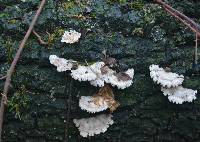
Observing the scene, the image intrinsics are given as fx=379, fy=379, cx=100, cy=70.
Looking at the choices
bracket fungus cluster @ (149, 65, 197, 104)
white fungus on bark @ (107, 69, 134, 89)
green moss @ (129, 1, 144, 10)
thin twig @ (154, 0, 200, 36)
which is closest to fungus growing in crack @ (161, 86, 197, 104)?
bracket fungus cluster @ (149, 65, 197, 104)

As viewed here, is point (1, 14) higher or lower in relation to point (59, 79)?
higher

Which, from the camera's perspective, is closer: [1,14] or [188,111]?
[188,111]

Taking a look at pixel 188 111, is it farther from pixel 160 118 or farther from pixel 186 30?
pixel 186 30

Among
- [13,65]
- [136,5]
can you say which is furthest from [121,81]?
[13,65]

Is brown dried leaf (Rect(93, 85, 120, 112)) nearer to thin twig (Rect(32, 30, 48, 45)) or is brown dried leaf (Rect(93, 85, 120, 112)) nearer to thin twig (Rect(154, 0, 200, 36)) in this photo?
thin twig (Rect(32, 30, 48, 45))

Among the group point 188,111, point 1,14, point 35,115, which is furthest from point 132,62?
point 1,14

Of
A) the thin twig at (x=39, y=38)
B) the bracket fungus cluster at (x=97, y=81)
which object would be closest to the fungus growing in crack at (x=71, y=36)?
the bracket fungus cluster at (x=97, y=81)

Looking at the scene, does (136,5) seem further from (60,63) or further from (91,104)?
(91,104)
